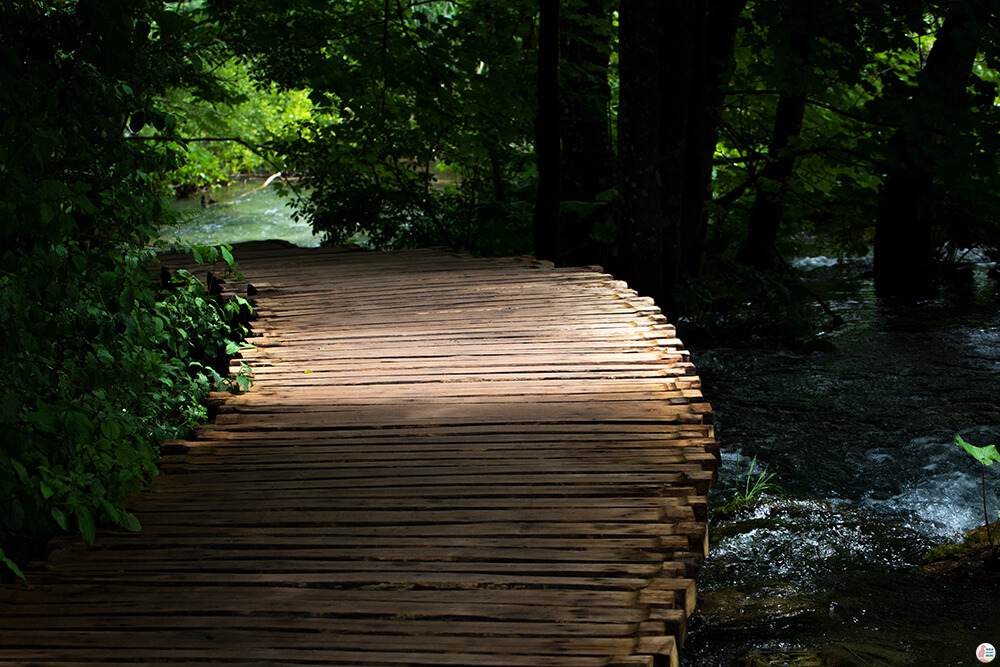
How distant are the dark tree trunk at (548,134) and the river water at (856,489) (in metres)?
1.86

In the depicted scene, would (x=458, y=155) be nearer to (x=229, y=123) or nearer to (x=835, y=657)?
(x=229, y=123)

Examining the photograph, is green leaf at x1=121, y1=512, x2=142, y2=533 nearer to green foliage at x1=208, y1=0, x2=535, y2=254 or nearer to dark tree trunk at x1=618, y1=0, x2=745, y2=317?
dark tree trunk at x1=618, y1=0, x2=745, y2=317

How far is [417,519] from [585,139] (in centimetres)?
688

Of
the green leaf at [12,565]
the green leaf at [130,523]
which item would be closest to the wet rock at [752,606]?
the green leaf at [130,523]

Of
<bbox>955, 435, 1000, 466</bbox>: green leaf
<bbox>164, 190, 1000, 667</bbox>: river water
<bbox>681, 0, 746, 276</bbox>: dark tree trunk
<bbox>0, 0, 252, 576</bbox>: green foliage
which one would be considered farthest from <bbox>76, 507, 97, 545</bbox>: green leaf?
<bbox>681, 0, 746, 276</bbox>: dark tree trunk

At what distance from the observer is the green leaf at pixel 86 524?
A: 9.05ft

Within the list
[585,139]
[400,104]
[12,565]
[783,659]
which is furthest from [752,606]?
[585,139]

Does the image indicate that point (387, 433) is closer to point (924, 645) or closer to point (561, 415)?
point (561, 415)

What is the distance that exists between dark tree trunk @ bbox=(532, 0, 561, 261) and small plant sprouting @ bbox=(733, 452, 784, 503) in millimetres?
2759

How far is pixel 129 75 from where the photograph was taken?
357cm

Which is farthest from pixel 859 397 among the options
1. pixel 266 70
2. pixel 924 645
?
pixel 266 70

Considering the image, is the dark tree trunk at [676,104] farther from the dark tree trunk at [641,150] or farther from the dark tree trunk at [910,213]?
the dark tree trunk at [910,213]

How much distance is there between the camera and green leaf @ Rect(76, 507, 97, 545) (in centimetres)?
276

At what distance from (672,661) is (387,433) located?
6.22 feet
